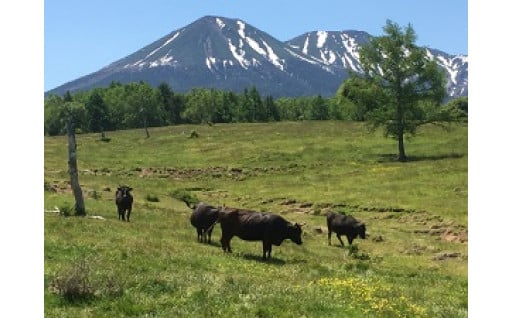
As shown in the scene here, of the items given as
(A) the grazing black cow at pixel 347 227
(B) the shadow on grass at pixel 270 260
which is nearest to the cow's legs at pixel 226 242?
(B) the shadow on grass at pixel 270 260

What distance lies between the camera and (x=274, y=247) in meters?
27.0

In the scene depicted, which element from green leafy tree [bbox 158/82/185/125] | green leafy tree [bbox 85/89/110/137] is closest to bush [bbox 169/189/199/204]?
green leafy tree [bbox 85/89/110/137]

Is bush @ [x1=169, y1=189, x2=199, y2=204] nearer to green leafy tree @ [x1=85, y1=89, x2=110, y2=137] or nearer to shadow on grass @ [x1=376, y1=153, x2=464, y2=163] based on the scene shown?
shadow on grass @ [x1=376, y1=153, x2=464, y2=163]

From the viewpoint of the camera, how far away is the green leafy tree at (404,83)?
242 ft

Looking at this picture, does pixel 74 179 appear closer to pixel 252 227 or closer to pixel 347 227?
pixel 252 227

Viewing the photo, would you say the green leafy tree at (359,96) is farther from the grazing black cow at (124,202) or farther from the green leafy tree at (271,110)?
the green leafy tree at (271,110)

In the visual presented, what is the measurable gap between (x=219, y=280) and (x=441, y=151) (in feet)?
217

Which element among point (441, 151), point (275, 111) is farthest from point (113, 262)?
point (275, 111)

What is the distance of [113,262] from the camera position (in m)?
16.6

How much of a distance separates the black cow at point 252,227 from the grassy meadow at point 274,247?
0.83 meters

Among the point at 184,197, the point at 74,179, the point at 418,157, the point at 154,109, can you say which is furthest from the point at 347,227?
the point at 154,109

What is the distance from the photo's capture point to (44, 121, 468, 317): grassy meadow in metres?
13.0
